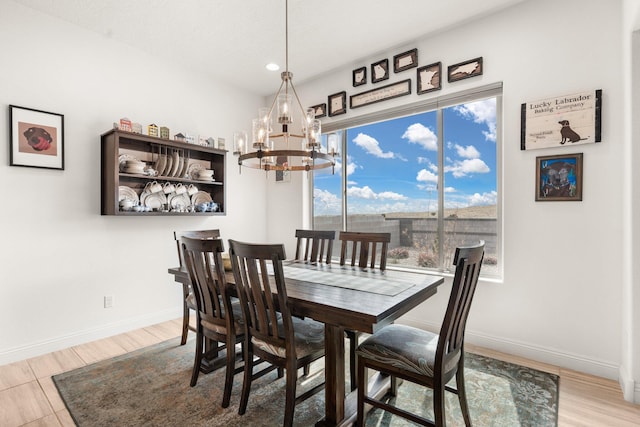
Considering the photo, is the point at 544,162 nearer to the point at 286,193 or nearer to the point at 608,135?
the point at 608,135

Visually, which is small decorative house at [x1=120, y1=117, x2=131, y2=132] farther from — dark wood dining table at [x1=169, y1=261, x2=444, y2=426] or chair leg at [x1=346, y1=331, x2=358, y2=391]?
chair leg at [x1=346, y1=331, x2=358, y2=391]

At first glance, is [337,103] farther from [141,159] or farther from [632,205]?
[632,205]

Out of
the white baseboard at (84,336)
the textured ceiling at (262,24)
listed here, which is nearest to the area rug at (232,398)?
the white baseboard at (84,336)

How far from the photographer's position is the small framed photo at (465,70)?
2.84m

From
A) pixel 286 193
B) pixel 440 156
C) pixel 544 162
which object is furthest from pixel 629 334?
pixel 286 193

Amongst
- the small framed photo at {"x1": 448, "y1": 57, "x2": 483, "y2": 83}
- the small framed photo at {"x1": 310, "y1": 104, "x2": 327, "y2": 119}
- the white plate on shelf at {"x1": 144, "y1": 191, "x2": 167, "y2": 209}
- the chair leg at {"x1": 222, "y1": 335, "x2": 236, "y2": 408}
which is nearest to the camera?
the chair leg at {"x1": 222, "y1": 335, "x2": 236, "y2": 408}

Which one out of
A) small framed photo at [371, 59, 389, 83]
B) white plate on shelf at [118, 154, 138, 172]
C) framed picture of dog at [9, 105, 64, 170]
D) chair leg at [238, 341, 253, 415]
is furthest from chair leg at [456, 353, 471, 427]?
framed picture of dog at [9, 105, 64, 170]

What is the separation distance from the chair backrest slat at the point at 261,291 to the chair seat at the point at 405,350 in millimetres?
435

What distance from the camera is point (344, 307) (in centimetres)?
155

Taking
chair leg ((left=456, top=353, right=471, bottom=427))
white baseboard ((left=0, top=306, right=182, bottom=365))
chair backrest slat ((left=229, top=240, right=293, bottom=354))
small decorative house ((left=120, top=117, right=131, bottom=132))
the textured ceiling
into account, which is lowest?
white baseboard ((left=0, top=306, right=182, bottom=365))

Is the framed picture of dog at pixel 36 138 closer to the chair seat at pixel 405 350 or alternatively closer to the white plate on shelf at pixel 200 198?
the white plate on shelf at pixel 200 198

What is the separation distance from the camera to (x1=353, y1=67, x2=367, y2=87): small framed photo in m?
3.57

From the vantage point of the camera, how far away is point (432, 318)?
315 centimetres

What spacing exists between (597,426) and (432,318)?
1442mm
